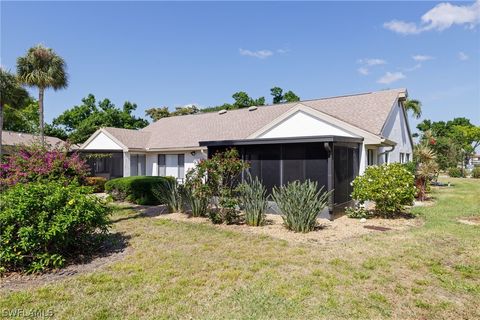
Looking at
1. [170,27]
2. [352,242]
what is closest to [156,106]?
[170,27]

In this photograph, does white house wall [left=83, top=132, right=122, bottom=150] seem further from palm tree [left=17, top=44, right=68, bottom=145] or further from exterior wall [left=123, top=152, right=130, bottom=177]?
palm tree [left=17, top=44, right=68, bottom=145]

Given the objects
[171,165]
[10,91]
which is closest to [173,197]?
[171,165]

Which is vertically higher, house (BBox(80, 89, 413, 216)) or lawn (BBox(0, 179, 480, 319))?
house (BBox(80, 89, 413, 216))

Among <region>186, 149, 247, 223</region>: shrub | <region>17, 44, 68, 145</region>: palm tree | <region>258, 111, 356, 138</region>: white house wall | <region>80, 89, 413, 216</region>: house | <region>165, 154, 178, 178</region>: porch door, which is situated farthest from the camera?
<region>165, 154, 178, 178</region>: porch door

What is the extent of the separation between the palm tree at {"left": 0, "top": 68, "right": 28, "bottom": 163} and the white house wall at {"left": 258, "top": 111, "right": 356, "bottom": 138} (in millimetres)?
21478

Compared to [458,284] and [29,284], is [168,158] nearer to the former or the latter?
[29,284]

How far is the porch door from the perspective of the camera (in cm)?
2052

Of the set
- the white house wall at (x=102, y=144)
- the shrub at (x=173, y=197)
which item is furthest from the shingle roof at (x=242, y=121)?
the shrub at (x=173, y=197)

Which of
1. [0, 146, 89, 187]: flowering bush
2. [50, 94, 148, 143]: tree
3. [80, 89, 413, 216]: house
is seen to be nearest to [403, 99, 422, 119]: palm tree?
[80, 89, 413, 216]: house

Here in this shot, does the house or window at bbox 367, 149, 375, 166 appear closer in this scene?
the house

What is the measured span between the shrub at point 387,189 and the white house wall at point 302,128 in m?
3.09

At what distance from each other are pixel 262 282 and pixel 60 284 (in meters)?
3.41

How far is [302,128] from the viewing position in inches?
545

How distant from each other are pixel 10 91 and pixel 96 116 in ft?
45.8
